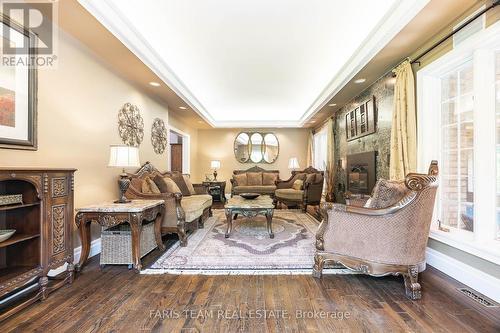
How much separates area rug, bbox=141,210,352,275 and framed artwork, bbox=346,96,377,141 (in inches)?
77.3

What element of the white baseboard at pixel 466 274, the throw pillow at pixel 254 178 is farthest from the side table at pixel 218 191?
the white baseboard at pixel 466 274

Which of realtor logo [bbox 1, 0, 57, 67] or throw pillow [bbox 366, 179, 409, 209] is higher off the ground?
realtor logo [bbox 1, 0, 57, 67]

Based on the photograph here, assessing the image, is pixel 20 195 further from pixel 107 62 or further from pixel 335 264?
pixel 335 264

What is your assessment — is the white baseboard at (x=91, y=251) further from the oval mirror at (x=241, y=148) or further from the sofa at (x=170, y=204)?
the oval mirror at (x=241, y=148)

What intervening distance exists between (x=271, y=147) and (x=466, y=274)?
639cm

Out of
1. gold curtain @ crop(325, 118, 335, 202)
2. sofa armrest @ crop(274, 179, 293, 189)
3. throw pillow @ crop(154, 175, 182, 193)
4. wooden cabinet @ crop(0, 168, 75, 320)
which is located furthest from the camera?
sofa armrest @ crop(274, 179, 293, 189)

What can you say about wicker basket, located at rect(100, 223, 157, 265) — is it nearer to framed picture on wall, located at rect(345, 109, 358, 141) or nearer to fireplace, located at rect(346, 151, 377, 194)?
fireplace, located at rect(346, 151, 377, 194)

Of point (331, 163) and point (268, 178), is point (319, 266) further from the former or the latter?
point (268, 178)

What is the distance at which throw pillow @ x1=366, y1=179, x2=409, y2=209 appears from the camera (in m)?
2.21

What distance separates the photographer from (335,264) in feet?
8.45

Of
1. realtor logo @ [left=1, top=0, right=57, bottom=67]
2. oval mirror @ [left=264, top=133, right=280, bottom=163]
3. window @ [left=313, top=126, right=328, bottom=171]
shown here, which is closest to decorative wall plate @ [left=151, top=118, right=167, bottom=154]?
realtor logo @ [left=1, top=0, right=57, bottom=67]

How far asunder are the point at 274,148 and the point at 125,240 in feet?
20.5

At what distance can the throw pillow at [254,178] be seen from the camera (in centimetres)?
741

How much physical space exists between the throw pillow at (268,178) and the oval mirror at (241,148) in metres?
1.00
